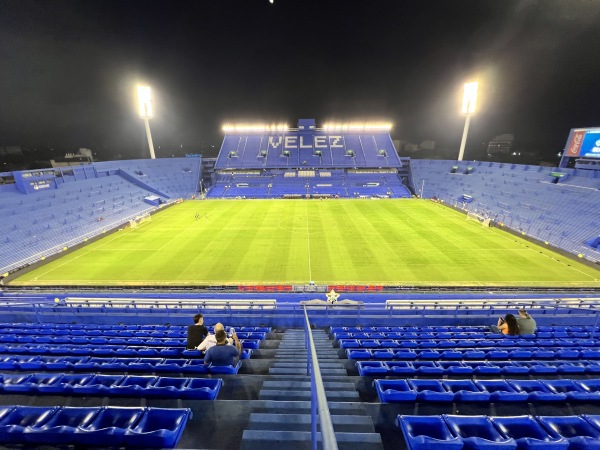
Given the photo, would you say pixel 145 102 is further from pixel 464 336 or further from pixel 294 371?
pixel 464 336

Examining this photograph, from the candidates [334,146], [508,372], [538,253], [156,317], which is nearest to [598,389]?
[508,372]

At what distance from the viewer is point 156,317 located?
1184 centimetres

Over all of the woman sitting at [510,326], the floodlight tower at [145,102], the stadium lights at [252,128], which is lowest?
the woman sitting at [510,326]

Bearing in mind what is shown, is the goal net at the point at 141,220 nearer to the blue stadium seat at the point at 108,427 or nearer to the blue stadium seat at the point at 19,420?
the blue stadium seat at the point at 19,420

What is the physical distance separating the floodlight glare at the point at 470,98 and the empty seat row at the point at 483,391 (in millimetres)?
62414

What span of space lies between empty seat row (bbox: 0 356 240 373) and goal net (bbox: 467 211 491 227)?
120ft

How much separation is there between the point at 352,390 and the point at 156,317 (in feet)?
33.6

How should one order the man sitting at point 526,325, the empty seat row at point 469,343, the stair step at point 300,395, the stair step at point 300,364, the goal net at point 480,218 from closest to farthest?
the stair step at point 300,395, the stair step at point 300,364, the empty seat row at point 469,343, the man sitting at point 526,325, the goal net at point 480,218

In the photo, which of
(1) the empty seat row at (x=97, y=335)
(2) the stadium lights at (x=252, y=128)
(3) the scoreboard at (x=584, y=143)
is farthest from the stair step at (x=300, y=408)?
(2) the stadium lights at (x=252, y=128)

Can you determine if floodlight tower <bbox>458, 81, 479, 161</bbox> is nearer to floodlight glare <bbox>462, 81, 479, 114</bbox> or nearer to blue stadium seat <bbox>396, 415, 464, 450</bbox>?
floodlight glare <bbox>462, 81, 479, 114</bbox>

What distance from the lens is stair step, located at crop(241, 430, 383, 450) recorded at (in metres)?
3.34

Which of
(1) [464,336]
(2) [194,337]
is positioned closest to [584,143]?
(1) [464,336]

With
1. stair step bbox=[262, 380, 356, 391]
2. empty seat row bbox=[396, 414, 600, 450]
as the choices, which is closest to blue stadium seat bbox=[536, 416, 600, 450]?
empty seat row bbox=[396, 414, 600, 450]

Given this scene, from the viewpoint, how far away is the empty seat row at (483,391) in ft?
13.5
